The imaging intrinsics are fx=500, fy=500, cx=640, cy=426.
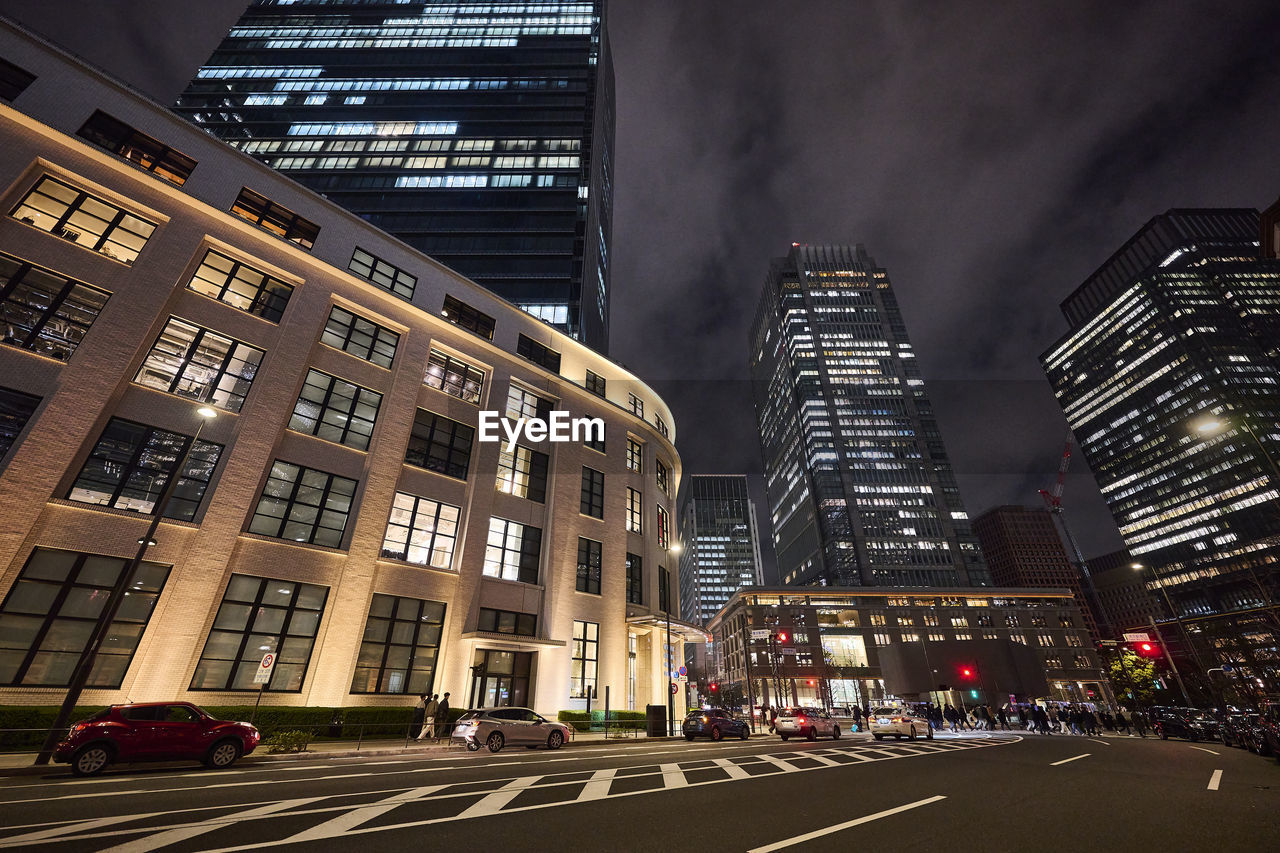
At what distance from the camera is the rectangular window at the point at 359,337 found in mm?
25672

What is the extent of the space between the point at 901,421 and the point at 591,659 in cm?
13286

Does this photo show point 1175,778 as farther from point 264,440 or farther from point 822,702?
point 822,702

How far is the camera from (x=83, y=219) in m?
20.0

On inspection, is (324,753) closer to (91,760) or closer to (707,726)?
(91,760)

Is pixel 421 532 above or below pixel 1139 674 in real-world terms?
above

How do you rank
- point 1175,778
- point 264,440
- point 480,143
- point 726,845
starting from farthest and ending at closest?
point 480,143 < point 264,440 < point 1175,778 < point 726,845

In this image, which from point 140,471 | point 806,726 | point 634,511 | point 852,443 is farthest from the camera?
point 852,443

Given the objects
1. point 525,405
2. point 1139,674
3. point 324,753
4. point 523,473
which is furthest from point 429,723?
point 1139,674

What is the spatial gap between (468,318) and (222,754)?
2410 centimetres

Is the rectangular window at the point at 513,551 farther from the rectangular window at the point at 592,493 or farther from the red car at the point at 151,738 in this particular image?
the red car at the point at 151,738

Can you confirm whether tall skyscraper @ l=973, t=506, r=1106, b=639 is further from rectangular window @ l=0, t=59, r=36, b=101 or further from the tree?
rectangular window @ l=0, t=59, r=36, b=101

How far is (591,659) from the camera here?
96.4 ft

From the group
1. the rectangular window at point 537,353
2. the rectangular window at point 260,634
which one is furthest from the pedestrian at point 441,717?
the rectangular window at point 537,353

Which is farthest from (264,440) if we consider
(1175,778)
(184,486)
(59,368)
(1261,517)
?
(1261,517)
